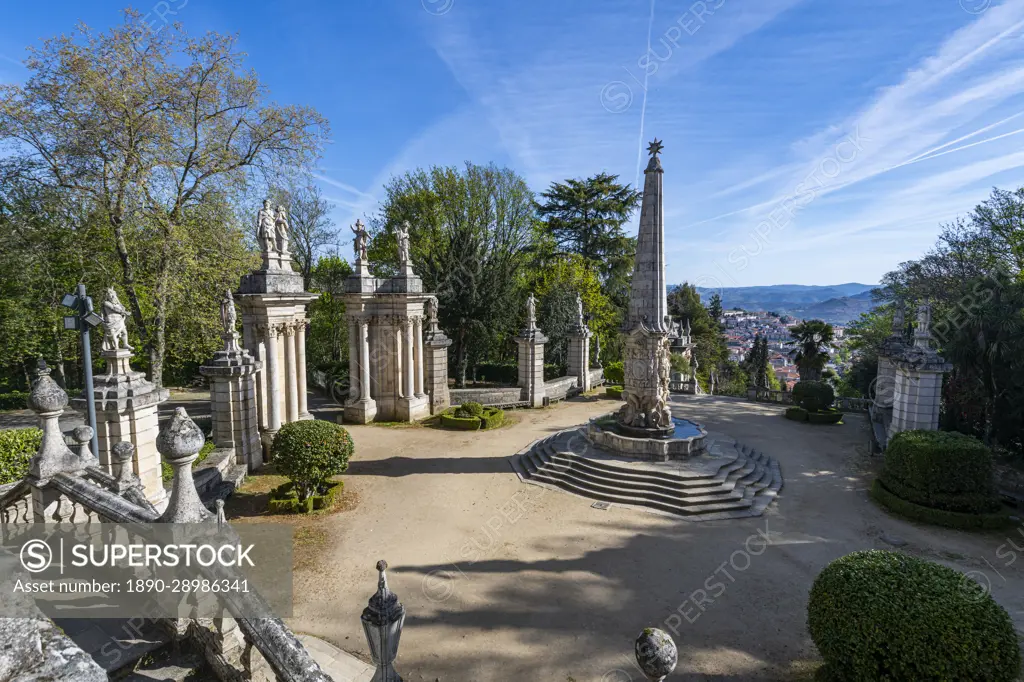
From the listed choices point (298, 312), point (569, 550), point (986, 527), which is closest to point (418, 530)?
point (569, 550)

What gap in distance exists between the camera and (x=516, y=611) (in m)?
8.95

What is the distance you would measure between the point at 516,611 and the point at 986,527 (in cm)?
1193

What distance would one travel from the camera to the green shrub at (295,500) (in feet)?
42.7

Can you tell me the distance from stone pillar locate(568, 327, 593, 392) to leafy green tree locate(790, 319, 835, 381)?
67.0ft

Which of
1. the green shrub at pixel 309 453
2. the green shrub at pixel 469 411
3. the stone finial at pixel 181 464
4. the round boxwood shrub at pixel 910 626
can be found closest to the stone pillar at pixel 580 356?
the green shrub at pixel 469 411

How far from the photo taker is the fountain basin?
16.0m

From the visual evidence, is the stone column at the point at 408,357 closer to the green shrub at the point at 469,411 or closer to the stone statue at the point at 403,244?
the green shrub at the point at 469,411

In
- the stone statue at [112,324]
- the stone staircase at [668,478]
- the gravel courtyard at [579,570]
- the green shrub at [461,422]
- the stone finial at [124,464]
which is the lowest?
the gravel courtyard at [579,570]

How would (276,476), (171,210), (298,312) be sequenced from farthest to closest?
(171,210) < (298,312) < (276,476)

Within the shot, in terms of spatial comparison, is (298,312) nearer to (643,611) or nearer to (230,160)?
(230,160)

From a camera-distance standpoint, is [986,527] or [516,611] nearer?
[516,611]

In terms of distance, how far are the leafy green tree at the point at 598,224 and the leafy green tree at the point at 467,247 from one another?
2.57 metres

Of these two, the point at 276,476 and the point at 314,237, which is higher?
the point at 314,237

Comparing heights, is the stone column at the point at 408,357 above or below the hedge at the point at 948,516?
above
